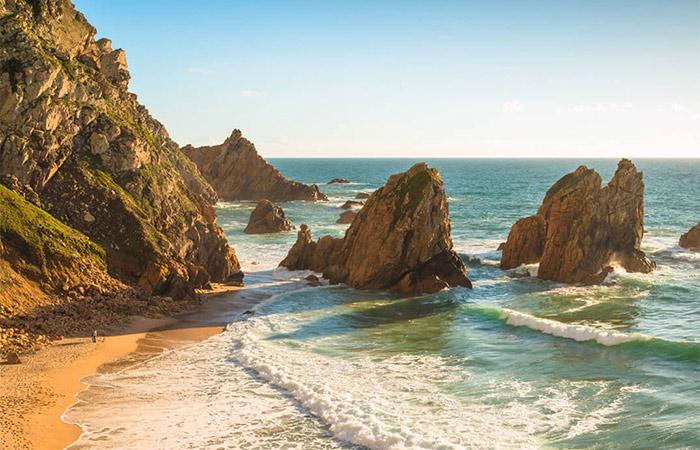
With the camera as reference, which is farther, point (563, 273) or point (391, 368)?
point (563, 273)

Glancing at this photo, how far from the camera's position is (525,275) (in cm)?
3950

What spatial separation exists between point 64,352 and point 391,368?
39.4 ft

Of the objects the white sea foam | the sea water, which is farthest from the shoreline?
the white sea foam

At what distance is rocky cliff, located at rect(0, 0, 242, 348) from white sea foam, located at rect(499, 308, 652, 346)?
53.8 ft

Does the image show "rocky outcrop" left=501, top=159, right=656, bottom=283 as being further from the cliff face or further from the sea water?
the cliff face

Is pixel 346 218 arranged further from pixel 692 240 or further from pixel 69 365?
pixel 69 365

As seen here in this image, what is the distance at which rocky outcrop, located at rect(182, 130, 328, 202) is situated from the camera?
101938 mm

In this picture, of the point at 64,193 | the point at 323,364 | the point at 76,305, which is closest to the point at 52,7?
the point at 64,193

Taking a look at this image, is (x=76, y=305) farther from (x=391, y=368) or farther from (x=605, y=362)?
(x=605, y=362)

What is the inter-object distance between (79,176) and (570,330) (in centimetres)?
2474

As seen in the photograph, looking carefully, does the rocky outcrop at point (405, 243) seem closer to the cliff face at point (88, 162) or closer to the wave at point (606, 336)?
the wave at point (606, 336)

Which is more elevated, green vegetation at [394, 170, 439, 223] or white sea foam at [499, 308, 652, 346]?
green vegetation at [394, 170, 439, 223]

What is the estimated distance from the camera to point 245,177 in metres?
104

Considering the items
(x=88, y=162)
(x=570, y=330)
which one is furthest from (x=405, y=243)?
(x=88, y=162)
